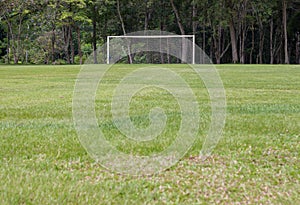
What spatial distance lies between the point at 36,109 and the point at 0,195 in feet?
10.5

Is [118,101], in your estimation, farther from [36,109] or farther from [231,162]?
[231,162]

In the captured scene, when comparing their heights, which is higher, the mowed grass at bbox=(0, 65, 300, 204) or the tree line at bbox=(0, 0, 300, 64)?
the tree line at bbox=(0, 0, 300, 64)

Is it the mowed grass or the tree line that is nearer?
the mowed grass

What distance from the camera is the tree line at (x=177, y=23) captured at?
3022 cm

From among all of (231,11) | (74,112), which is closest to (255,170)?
(74,112)

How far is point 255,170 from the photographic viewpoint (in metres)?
2.62

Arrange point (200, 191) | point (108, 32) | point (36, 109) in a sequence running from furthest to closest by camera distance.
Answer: point (108, 32), point (36, 109), point (200, 191)

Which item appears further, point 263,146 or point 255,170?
point 263,146

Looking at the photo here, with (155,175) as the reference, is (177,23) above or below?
above

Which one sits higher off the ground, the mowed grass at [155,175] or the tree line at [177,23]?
the tree line at [177,23]

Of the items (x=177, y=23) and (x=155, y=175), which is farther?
(x=177, y=23)

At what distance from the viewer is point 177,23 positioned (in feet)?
117

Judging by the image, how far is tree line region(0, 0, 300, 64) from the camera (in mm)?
30219

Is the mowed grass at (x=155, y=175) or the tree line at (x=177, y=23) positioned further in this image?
the tree line at (x=177, y=23)
